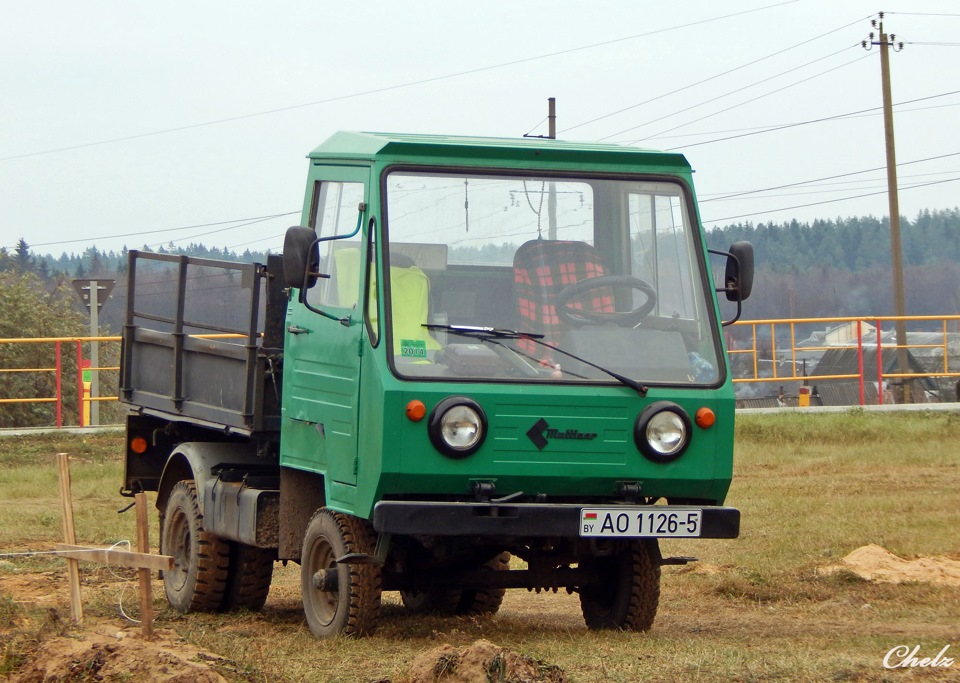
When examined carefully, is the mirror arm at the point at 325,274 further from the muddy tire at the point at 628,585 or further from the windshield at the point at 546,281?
the muddy tire at the point at 628,585

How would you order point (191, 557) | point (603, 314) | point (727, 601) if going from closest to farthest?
point (603, 314) < point (191, 557) < point (727, 601)

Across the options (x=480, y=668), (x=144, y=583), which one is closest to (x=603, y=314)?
(x=480, y=668)

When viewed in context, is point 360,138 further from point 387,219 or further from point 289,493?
point 289,493

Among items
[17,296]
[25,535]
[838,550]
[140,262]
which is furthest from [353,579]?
[17,296]

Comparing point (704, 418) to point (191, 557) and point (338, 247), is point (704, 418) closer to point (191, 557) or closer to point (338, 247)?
point (338, 247)

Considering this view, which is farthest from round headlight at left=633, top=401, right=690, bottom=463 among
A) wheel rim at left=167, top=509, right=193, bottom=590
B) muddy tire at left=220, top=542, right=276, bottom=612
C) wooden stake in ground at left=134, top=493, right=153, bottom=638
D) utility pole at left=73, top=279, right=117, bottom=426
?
utility pole at left=73, top=279, right=117, bottom=426

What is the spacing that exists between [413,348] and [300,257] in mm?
706

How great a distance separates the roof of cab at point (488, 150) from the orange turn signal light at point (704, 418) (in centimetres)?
133

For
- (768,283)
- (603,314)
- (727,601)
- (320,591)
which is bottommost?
(727,601)

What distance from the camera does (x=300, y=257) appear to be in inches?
281

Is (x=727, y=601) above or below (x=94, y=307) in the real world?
below

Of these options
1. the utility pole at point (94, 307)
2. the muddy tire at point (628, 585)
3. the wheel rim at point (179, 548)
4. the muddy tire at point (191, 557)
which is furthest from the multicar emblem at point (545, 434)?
the utility pole at point (94, 307)

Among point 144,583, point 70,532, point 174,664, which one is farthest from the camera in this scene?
point 70,532

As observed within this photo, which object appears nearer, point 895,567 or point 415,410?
point 415,410
